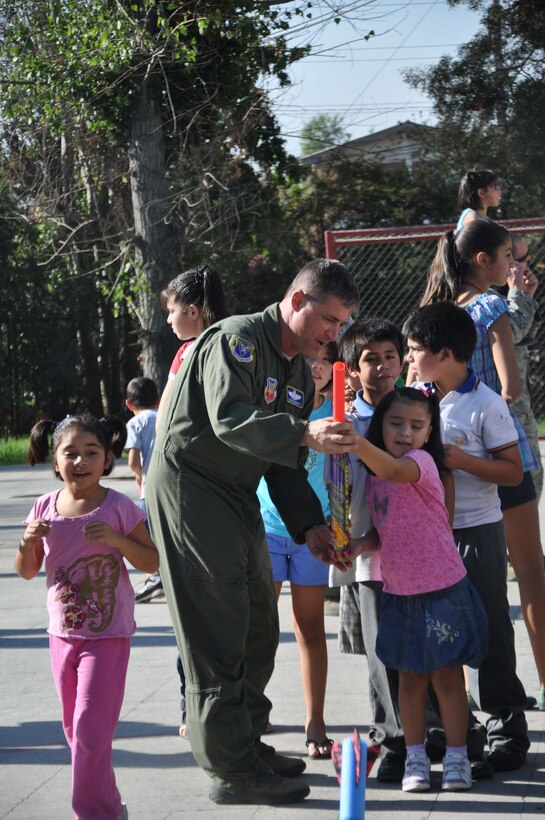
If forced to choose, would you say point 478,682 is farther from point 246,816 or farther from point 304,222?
point 304,222

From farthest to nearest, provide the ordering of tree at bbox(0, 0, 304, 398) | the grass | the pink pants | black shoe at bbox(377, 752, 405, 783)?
the grass → tree at bbox(0, 0, 304, 398) → black shoe at bbox(377, 752, 405, 783) → the pink pants

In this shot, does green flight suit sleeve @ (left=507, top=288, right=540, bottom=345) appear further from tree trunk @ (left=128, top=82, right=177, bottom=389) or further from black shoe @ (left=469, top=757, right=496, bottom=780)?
tree trunk @ (left=128, top=82, right=177, bottom=389)

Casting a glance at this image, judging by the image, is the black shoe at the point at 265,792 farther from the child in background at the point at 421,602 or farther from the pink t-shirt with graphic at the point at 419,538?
the pink t-shirt with graphic at the point at 419,538

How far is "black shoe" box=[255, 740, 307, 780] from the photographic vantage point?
4059mm

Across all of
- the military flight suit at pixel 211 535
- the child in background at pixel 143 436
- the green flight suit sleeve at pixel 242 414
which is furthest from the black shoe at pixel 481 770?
the child in background at pixel 143 436

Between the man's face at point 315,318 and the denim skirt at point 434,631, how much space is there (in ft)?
3.06

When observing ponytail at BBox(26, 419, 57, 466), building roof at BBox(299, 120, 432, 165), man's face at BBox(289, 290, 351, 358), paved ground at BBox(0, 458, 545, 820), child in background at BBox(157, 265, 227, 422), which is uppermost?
building roof at BBox(299, 120, 432, 165)

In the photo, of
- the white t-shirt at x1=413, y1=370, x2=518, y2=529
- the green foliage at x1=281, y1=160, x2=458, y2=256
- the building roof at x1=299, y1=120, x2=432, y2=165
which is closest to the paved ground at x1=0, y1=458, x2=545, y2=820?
the white t-shirt at x1=413, y1=370, x2=518, y2=529

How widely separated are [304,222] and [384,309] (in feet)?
41.6

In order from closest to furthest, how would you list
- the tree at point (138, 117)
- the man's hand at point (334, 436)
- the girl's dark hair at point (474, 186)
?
1. the man's hand at point (334, 436)
2. the girl's dark hair at point (474, 186)
3. the tree at point (138, 117)

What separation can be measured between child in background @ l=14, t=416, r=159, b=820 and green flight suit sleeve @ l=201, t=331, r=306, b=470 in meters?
0.50

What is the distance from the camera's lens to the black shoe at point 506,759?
158 inches

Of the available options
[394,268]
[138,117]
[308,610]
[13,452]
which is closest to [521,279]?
[308,610]

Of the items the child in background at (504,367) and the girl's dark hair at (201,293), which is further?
the girl's dark hair at (201,293)
